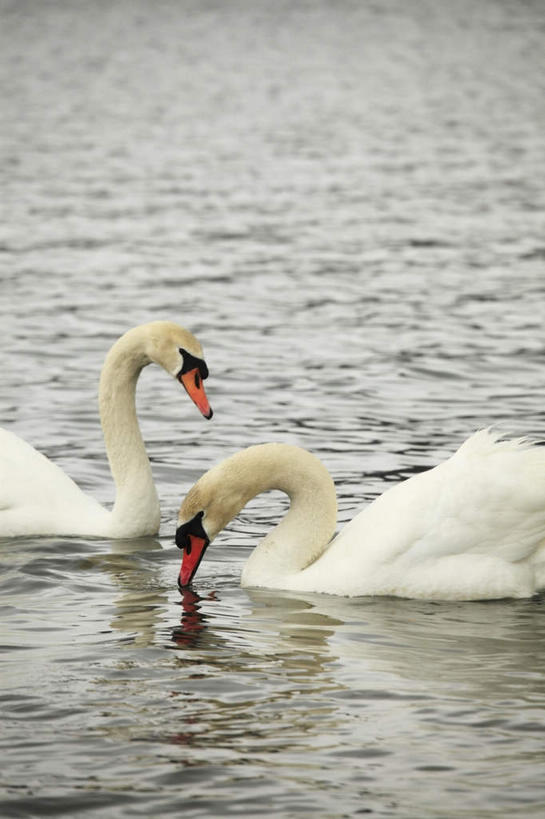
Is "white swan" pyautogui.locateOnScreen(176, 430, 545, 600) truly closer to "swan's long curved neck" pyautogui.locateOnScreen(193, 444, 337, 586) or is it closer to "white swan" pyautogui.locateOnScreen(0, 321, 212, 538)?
"swan's long curved neck" pyautogui.locateOnScreen(193, 444, 337, 586)

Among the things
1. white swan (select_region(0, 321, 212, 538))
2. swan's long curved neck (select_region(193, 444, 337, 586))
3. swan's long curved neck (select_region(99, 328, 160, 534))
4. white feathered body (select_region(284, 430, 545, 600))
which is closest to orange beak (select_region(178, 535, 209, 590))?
swan's long curved neck (select_region(193, 444, 337, 586))

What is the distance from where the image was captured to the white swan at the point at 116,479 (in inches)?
432

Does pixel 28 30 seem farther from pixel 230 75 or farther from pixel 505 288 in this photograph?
pixel 505 288

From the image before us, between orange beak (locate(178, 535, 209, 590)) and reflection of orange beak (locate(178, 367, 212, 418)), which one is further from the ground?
reflection of orange beak (locate(178, 367, 212, 418))

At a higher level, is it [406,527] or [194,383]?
[194,383]

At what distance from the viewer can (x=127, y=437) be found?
38.0 feet

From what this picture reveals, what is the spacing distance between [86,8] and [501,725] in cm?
9463

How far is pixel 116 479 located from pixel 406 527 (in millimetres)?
2834

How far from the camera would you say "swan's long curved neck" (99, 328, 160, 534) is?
11.2m

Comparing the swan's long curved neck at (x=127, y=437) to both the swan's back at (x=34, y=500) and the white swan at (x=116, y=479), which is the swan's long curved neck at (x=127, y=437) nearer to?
the white swan at (x=116, y=479)

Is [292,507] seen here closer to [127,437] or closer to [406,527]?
[406,527]

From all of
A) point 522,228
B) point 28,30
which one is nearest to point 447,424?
point 522,228

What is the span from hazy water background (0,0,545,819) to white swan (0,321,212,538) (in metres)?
0.21

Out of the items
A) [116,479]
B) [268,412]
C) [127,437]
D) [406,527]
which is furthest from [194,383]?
[268,412]
